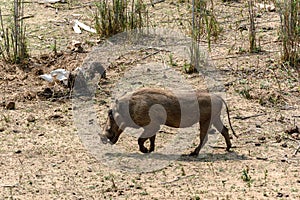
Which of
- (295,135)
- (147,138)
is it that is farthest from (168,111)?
(295,135)

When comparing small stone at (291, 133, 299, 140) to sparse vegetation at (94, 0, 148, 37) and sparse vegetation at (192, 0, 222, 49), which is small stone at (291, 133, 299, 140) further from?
sparse vegetation at (94, 0, 148, 37)

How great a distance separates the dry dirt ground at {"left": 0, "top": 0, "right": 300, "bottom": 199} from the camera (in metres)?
6.07

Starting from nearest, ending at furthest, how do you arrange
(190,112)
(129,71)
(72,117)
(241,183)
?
1. (241,183)
2. (190,112)
3. (72,117)
4. (129,71)

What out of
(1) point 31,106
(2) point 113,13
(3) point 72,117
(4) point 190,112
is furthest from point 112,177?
(2) point 113,13

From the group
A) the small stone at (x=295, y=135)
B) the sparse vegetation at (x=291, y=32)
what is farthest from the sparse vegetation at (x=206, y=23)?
the small stone at (x=295, y=135)

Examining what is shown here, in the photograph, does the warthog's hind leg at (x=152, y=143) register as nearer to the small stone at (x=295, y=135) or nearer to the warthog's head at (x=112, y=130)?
the warthog's head at (x=112, y=130)

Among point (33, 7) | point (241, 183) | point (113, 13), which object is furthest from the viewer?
point (33, 7)

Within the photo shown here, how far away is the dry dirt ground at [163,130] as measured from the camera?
607 cm

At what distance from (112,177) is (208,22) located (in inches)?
176

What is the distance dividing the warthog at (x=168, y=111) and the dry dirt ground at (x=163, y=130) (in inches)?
10.2

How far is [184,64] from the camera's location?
9180 millimetres

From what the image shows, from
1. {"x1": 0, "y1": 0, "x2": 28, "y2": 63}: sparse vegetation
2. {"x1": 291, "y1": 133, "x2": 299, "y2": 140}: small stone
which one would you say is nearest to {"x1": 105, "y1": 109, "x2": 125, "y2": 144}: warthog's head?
{"x1": 291, "y1": 133, "x2": 299, "y2": 140}: small stone

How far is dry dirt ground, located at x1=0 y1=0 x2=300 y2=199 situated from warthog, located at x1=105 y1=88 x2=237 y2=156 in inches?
10.2

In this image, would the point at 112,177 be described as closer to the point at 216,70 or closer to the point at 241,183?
the point at 241,183
